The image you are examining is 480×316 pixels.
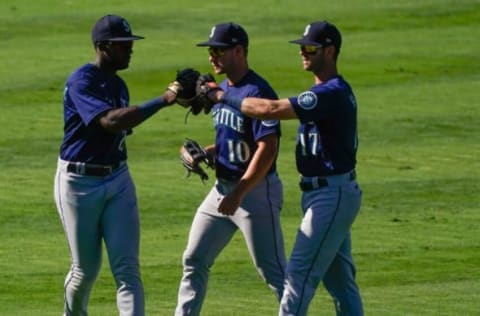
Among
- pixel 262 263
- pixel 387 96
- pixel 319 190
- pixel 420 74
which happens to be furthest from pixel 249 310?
pixel 420 74

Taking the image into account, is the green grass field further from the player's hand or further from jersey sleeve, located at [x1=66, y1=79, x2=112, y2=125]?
jersey sleeve, located at [x1=66, y1=79, x2=112, y2=125]

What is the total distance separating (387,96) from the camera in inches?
803

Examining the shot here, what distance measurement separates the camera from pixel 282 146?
17.8 meters

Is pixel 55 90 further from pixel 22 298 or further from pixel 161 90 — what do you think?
pixel 22 298

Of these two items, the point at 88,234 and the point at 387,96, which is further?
the point at 387,96

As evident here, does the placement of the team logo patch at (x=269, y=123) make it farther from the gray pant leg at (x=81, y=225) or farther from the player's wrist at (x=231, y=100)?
the gray pant leg at (x=81, y=225)

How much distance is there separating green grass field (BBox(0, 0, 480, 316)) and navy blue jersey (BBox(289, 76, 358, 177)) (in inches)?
77.8

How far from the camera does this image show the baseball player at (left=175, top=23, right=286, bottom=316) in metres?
9.32

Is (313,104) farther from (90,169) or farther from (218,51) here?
(90,169)

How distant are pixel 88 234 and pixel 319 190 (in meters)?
1.54

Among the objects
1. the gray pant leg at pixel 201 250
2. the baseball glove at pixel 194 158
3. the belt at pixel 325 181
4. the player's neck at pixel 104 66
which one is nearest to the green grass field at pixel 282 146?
the gray pant leg at pixel 201 250

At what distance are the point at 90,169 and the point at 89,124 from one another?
0.32m

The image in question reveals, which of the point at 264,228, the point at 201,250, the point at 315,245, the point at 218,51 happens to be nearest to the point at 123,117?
the point at 218,51

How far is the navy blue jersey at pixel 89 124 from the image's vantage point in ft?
30.3
